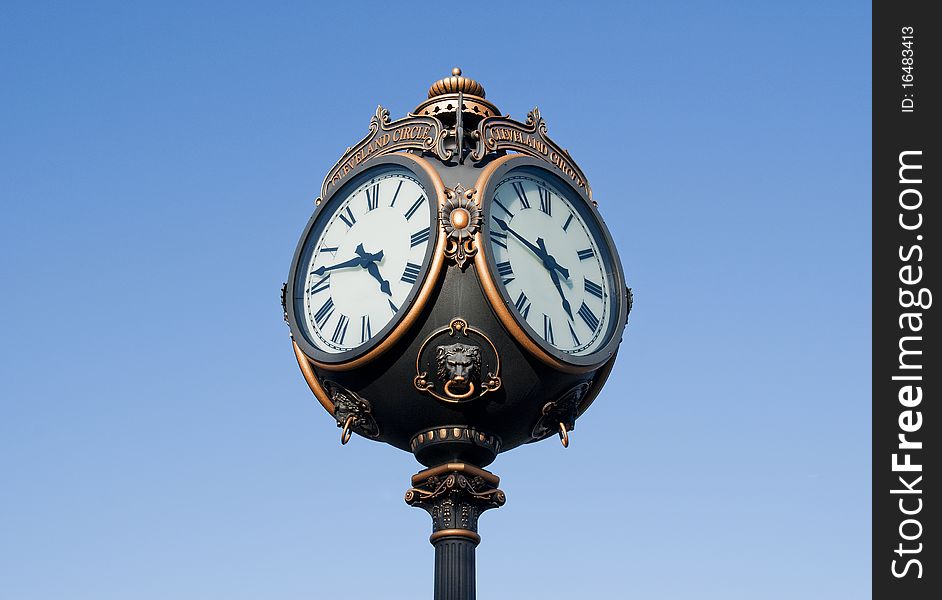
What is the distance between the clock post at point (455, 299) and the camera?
12766 mm

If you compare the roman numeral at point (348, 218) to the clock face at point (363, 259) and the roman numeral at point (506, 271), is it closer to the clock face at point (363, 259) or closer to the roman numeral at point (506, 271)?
the clock face at point (363, 259)

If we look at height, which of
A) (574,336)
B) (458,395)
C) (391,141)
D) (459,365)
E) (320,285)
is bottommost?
(458,395)

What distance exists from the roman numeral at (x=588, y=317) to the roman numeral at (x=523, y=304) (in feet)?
2.50

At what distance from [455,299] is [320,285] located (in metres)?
1.75

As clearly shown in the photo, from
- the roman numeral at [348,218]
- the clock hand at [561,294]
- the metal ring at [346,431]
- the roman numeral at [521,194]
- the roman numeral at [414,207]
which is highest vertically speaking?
the roman numeral at [521,194]

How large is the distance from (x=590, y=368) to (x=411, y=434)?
1837 mm

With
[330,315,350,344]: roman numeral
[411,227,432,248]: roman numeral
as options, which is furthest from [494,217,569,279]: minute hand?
[330,315,350,344]: roman numeral

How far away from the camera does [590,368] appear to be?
1325 cm

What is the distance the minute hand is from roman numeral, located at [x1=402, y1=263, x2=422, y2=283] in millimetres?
914

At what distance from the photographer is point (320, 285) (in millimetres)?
13852

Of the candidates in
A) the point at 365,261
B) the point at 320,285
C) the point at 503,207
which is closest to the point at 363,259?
the point at 365,261

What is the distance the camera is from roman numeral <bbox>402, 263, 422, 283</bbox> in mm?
13000

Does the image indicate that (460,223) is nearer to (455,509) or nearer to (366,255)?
(366,255)

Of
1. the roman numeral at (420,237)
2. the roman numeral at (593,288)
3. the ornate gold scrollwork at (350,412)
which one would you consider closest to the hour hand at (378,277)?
the roman numeral at (420,237)
